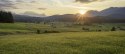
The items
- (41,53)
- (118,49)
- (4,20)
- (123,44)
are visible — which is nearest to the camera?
(41,53)

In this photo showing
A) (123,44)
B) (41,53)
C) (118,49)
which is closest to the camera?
(41,53)

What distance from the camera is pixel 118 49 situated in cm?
3019

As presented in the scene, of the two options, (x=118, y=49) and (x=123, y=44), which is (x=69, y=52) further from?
(x=123, y=44)

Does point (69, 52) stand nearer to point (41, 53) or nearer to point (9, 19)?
point (41, 53)

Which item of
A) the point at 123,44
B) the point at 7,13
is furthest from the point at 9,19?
the point at 123,44

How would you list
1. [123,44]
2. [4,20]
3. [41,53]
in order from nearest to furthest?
[41,53] < [123,44] < [4,20]

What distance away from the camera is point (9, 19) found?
6649 inches

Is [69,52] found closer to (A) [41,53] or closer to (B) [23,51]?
(A) [41,53]

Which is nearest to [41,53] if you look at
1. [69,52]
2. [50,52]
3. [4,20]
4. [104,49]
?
[50,52]

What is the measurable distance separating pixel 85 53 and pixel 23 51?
7294 millimetres

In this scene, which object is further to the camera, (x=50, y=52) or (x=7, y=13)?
(x=7, y=13)

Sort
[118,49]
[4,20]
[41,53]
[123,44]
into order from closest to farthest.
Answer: [41,53] < [118,49] < [123,44] < [4,20]

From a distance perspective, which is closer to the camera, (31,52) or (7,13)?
(31,52)

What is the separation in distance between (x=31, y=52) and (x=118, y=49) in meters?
10.3
